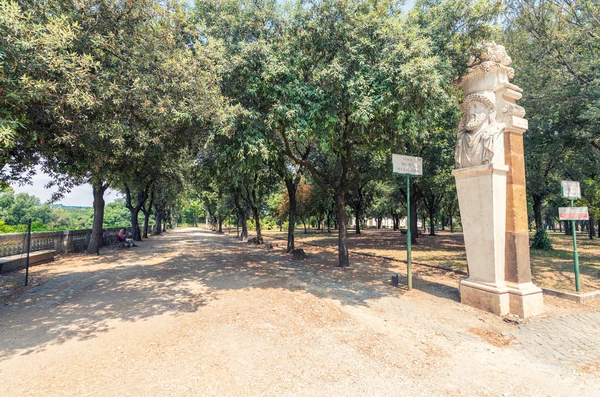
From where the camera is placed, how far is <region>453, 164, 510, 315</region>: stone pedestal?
18.8 ft

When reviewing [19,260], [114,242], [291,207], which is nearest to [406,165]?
[291,207]

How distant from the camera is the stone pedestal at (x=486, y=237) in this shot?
574cm

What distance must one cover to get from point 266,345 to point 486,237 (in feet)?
15.6

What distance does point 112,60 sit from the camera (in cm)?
629

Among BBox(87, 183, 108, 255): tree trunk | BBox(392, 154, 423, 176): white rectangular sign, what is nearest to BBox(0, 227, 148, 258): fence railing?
BBox(87, 183, 108, 255): tree trunk

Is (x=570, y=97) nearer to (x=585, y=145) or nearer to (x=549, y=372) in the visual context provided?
(x=585, y=145)

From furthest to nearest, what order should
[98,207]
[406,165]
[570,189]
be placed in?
[98,207] → [406,165] → [570,189]

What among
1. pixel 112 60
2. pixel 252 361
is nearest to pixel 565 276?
pixel 252 361

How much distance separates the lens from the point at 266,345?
4.21 metres

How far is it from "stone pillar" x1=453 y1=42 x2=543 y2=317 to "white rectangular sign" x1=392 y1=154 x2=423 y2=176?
1.22 m

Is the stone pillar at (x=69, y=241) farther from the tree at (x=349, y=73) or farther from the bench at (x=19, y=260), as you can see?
the tree at (x=349, y=73)

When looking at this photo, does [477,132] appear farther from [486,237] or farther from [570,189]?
→ [570,189]

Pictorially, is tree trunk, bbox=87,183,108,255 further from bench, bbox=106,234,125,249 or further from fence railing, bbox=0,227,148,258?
bench, bbox=106,234,125,249

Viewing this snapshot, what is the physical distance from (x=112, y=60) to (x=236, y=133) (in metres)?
2.96
